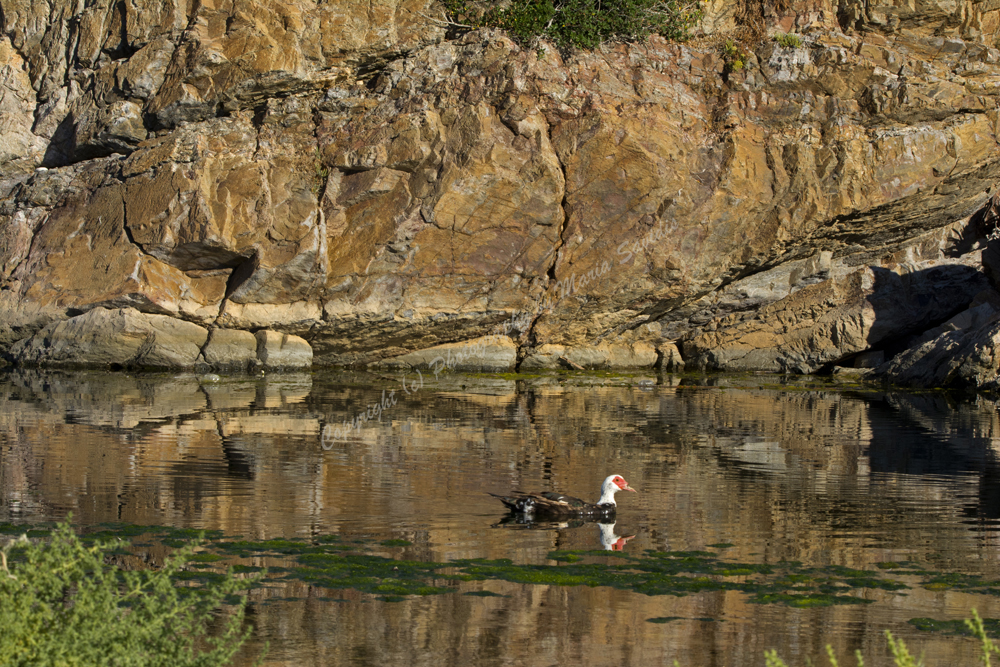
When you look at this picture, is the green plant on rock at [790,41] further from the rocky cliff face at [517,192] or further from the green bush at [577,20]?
the green bush at [577,20]

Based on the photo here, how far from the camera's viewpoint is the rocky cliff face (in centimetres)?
2673

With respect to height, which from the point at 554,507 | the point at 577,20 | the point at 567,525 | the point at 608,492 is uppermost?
the point at 577,20

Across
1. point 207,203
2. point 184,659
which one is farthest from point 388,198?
point 184,659

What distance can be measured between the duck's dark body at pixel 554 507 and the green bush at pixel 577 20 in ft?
67.6

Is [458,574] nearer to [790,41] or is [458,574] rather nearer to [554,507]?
[554,507]

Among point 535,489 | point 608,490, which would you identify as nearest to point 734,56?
point 535,489

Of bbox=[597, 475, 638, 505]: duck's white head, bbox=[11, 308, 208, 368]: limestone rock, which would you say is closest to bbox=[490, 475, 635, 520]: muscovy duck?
bbox=[597, 475, 638, 505]: duck's white head

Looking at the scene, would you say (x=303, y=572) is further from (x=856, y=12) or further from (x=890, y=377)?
(x=856, y=12)

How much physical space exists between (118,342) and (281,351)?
156 inches

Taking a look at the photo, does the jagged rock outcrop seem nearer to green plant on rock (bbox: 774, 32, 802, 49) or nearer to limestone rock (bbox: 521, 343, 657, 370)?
limestone rock (bbox: 521, 343, 657, 370)

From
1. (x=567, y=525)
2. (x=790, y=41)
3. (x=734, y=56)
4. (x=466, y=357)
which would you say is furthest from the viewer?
(x=734, y=56)

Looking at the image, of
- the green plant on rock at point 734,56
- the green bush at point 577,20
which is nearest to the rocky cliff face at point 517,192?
the green plant on rock at point 734,56

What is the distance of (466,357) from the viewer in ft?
92.3

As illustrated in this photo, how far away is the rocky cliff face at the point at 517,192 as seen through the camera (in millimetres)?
26734
